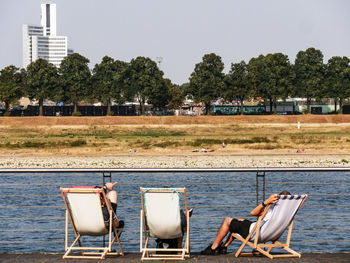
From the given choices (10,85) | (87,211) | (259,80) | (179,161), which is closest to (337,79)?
(259,80)

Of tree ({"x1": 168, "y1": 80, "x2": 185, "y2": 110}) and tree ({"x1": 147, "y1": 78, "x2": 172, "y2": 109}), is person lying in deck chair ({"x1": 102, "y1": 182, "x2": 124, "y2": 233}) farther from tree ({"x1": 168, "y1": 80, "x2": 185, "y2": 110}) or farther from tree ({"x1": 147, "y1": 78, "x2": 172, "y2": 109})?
tree ({"x1": 168, "y1": 80, "x2": 185, "y2": 110})

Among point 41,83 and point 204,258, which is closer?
point 204,258

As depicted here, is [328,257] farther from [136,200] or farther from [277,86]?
[277,86]

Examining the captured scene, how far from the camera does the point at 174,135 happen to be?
67938 mm

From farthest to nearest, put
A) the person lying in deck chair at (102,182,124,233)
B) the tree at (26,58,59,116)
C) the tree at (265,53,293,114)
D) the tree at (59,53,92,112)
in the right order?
1. the tree at (26,58,59,116)
2. the tree at (59,53,92,112)
3. the tree at (265,53,293,114)
4. the person lying in deck chair at (102,182,124,233)

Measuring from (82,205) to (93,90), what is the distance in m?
95.6

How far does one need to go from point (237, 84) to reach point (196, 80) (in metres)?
6.53

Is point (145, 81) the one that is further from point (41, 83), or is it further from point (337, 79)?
point (337, 79)

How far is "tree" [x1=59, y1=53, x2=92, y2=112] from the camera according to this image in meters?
101

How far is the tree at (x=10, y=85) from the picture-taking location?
101 meters

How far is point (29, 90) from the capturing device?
10306cm

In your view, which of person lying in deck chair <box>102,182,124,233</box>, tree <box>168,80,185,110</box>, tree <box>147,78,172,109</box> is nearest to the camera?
person lying in deck chair <box>102,182,124,233</box>

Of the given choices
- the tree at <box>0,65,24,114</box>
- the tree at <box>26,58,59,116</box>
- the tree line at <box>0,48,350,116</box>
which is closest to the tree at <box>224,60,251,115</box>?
the tree line at <box>0,48,350,116</box>

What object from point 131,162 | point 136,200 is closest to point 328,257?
point 136,200
